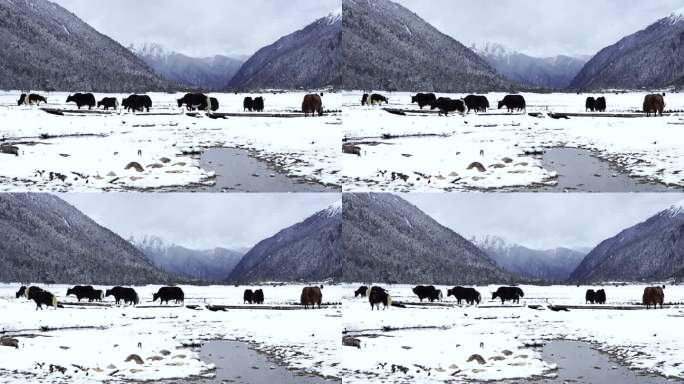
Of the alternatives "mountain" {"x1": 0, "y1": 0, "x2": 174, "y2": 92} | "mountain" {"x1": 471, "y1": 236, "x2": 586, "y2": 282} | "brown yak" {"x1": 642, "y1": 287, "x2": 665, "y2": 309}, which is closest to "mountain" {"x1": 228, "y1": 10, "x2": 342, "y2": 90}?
"mountain" {"x1": 0, "y1": 0, "x2": 174, "y2": 92}

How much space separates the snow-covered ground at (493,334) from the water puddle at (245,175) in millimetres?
768

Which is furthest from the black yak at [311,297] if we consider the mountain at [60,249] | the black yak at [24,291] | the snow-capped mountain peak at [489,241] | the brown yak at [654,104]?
the brown yak at [654,104]

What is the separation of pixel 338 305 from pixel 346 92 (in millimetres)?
1414

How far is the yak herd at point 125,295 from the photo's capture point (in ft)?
23.6

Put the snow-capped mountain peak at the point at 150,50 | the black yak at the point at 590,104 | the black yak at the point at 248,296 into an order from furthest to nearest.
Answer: the snow-capped mountain peak at the point at 150,50
the black yak at the point at 590,104
the black yak at the point at 248,296

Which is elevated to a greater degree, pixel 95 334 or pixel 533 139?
pixel 533 139

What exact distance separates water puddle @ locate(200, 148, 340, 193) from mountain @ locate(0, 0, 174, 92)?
0.63 metres

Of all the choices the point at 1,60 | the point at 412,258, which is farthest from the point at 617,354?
the point at 1,60

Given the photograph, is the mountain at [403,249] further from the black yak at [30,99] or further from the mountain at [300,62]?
the black yak at [30,99]

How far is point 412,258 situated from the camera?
7.26 metres

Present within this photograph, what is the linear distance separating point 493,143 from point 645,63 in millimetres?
1135

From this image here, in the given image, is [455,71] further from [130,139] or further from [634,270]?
[130,139]

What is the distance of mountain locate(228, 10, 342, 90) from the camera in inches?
286

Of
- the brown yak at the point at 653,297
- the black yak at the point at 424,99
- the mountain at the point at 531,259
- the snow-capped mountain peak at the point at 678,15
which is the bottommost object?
the brown yak at the point at 653,297
